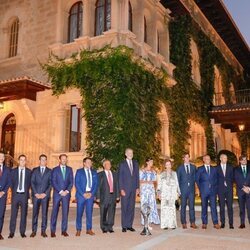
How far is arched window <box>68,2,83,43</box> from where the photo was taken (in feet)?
50.3

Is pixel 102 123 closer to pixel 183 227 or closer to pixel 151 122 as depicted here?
pixel 151 122

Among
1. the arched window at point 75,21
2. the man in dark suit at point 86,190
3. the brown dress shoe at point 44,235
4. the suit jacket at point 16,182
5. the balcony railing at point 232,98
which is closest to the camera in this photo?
the brown dress shoe at point 44,235

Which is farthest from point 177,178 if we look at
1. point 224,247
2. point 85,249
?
point 85,249

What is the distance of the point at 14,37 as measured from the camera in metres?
16.9

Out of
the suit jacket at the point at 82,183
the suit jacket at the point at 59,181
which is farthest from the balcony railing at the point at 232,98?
the suit jacket at the point at 59,181

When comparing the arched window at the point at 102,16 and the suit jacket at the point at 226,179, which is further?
the arched window at the point at 102,16

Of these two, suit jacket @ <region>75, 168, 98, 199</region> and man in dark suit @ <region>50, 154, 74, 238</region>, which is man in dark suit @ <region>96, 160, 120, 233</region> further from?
man in dark suit @ <region>50, 154, 74, 238</region>

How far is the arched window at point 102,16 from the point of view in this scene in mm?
14617

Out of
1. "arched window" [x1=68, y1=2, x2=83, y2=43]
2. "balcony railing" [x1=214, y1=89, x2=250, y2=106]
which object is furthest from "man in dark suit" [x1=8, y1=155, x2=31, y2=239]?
"balcony railing" [x1=214, y1=89, x2=250, y2=106]

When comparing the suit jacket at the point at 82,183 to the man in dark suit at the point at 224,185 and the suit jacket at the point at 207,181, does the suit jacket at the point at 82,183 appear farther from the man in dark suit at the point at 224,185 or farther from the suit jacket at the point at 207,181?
the man in dark suit at the point at 224,185

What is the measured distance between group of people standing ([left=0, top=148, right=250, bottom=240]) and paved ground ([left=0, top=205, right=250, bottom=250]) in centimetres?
34

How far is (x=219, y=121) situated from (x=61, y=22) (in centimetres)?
1124

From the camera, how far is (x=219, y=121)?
21062 millimetres

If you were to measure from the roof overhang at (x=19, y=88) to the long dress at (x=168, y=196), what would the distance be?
7.85 meters
